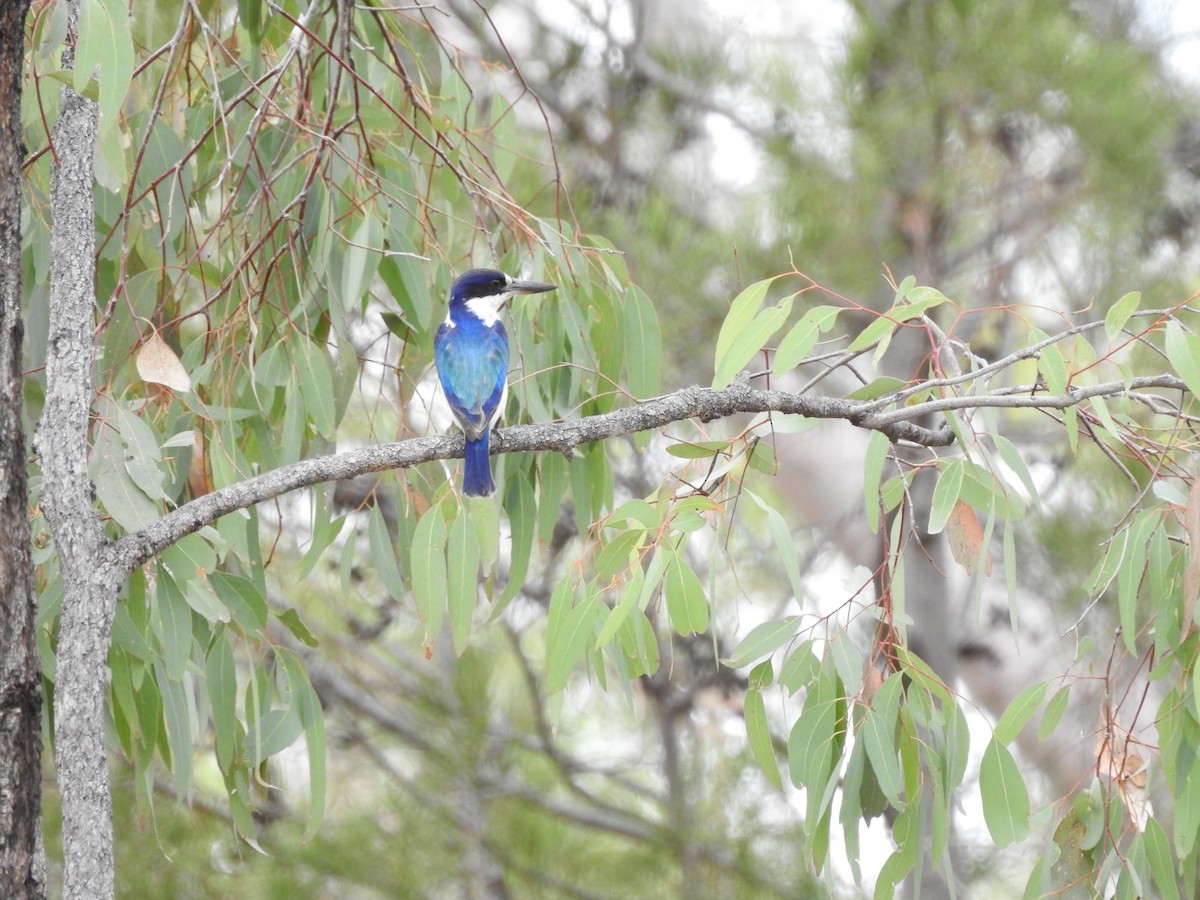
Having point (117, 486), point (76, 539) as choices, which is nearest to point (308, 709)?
point (117, 486)

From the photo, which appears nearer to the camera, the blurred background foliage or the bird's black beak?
the bird's black beak

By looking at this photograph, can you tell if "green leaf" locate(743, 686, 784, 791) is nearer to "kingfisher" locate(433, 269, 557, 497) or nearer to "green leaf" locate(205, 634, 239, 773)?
"kingfisher" locate(433, 269, 557, 497)

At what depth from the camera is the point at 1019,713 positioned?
6.26 feet

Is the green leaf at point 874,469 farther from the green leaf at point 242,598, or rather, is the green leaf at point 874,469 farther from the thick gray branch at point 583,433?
the green leaf at point 242,598

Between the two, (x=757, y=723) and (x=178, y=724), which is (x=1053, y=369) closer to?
(x=757, y=723)

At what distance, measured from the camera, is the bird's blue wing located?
7.88 ft

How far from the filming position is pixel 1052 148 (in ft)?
13.7

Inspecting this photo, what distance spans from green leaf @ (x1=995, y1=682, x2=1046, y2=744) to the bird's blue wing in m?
0.94

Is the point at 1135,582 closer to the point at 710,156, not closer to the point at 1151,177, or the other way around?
the point at 1151,177

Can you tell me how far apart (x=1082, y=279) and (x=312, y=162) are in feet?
9.35

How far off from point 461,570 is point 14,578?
25.2 inches

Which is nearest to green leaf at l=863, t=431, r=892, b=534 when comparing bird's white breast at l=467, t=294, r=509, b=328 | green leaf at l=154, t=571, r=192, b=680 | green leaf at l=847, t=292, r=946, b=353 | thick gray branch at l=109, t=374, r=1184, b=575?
thick gray branch at l=109, t=374, r=1184, b=575

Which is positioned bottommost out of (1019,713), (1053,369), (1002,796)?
(1002,796)

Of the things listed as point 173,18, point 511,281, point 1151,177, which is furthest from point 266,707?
point 1151,177
